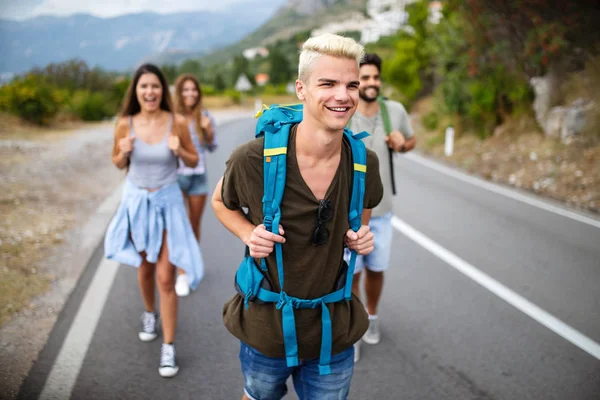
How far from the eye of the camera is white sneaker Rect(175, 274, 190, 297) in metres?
4.59

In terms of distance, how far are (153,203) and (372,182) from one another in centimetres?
203

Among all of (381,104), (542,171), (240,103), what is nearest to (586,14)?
(542,171)

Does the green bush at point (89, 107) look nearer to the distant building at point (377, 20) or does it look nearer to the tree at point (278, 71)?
the tree at point (278, 71)

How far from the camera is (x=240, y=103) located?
4894 centimetres

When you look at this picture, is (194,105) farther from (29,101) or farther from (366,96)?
(29,101)

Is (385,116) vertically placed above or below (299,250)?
above

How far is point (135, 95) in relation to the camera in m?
3.68

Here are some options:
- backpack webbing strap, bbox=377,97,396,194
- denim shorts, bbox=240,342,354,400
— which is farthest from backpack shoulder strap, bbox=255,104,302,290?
backpack webbing strap, bbox=377,97,396,194

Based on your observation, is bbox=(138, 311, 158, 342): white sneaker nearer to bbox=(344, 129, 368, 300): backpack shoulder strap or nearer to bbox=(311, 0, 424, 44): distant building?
bbox=(344, 129, 368, 300): backpack shoulder strap

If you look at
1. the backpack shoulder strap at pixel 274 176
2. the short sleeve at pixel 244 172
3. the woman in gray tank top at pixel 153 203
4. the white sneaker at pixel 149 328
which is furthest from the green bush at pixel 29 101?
the backpack shoulder strap at pixel 274 176

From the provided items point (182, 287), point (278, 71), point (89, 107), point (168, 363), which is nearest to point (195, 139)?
point (182, 287)

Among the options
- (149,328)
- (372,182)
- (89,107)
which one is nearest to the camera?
(372,182)

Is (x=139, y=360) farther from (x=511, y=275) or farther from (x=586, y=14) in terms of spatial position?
(x=586, y=14)

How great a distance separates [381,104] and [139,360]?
264 cm
